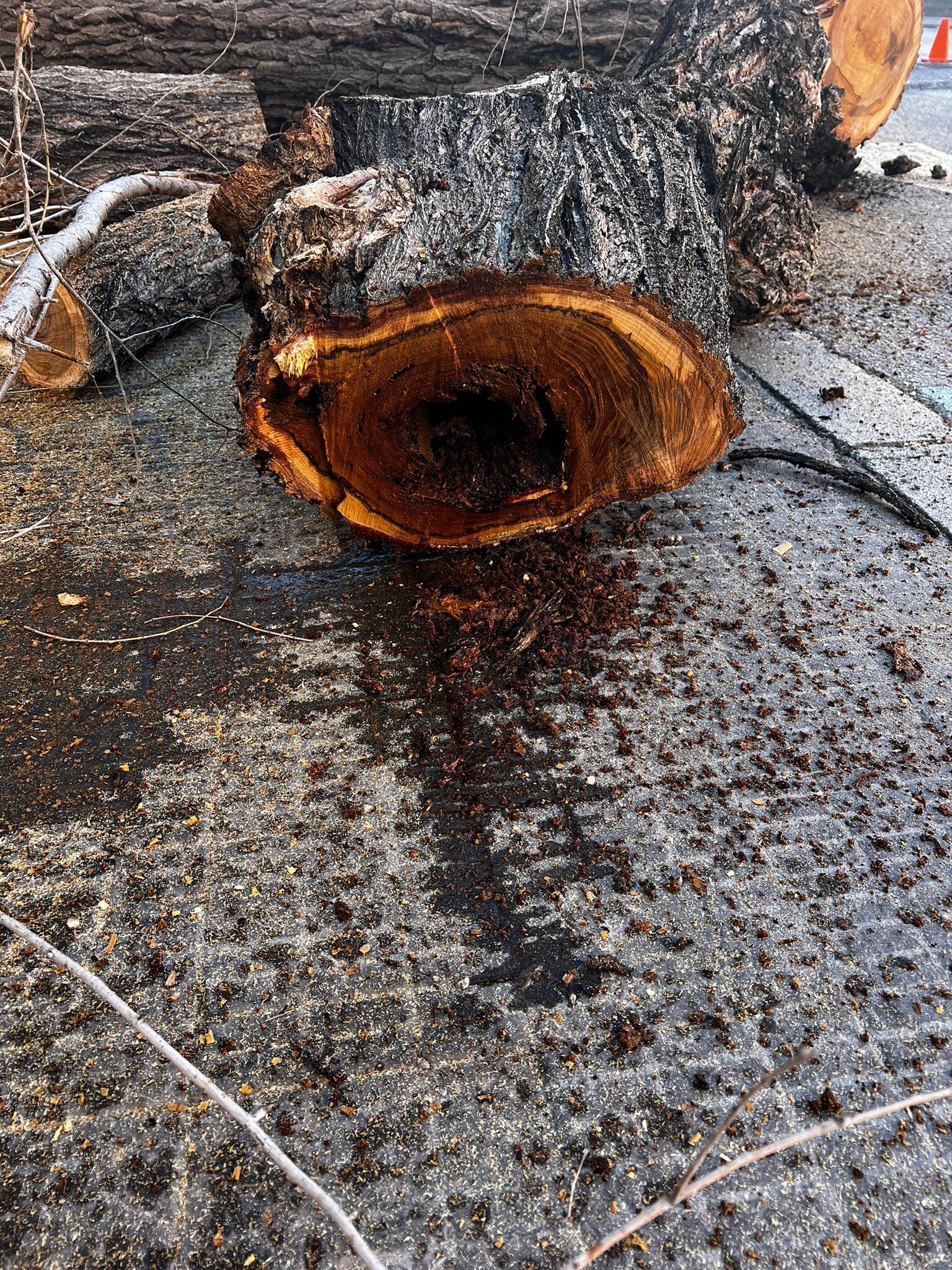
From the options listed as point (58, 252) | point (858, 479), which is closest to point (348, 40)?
point (58, 252)

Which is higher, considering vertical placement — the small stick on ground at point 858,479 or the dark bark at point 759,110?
the dark bark at point 759,110

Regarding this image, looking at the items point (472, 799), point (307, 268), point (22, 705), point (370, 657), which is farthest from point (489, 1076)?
point (307, 268)

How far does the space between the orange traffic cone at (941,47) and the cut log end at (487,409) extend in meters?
10.5

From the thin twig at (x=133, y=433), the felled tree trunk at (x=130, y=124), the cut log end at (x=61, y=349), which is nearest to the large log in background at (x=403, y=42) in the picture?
the felled tree trunk at (x=130, y=124)

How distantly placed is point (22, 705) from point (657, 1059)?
5.60 feet

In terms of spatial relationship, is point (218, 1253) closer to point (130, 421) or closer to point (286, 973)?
point (286, 973)

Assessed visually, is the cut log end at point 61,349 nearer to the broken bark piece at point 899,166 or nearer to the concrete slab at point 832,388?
the concrete slab at point 832,388

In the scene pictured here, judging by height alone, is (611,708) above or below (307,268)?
below

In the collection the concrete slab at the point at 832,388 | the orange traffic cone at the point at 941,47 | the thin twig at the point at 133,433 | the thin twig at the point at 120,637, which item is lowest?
the thin twig at the point at 120,637

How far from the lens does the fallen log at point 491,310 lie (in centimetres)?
195

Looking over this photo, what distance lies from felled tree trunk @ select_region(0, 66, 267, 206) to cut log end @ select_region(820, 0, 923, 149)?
11.3 feet

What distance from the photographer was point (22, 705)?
214 cm

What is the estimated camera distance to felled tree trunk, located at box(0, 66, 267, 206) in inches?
163

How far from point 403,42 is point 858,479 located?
383cm
